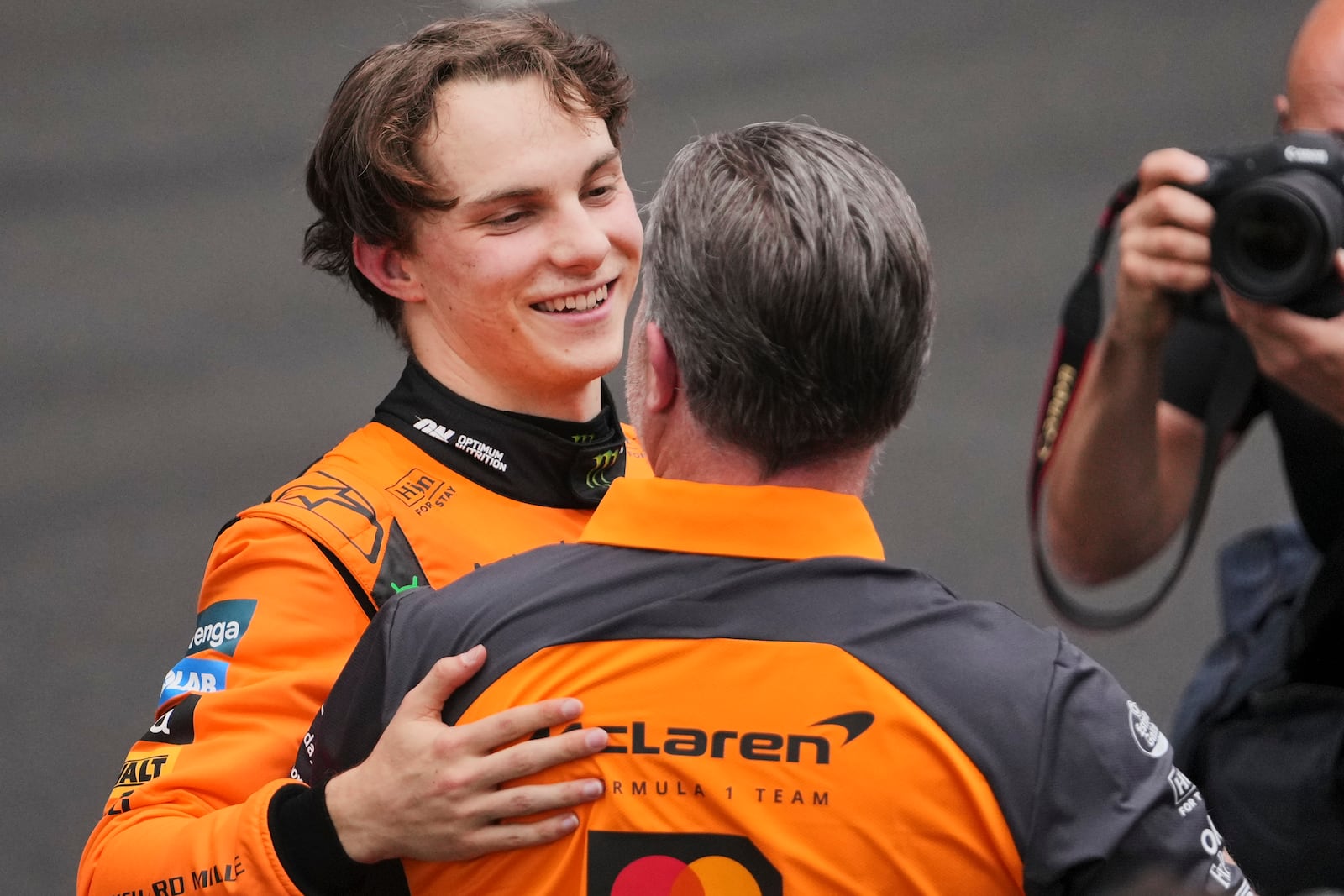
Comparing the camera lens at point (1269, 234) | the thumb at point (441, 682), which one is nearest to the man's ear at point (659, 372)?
the thumb at point (441, 682)

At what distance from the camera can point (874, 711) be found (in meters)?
0.90

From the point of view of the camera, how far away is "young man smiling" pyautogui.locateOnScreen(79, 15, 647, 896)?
1.14m

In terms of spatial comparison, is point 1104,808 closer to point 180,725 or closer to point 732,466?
point 732,466

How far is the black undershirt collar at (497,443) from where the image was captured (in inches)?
54.1

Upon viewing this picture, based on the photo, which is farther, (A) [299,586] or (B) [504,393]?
(B) [504,393]

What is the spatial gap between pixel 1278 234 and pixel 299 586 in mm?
854

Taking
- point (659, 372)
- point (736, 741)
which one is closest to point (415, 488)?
point (659, 372)

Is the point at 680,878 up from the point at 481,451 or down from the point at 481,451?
down

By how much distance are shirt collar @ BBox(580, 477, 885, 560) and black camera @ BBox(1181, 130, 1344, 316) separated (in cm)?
44

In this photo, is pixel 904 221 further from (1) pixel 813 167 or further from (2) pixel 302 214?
(2) pixel 302 214

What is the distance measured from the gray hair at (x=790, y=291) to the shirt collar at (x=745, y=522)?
0.04m

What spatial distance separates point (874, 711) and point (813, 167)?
14.0 inches

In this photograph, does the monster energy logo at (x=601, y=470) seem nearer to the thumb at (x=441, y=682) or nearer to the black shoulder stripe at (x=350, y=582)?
the black shoulder stripe at (x=350, y=582)

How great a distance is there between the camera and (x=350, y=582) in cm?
122
